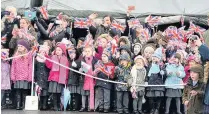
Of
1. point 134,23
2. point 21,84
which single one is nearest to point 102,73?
point 21,84

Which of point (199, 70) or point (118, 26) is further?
point (118, 26)

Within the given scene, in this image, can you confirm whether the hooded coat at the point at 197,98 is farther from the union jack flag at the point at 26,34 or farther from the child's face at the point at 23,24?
the child's face at the point at 23,24

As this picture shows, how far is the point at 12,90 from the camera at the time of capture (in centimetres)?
1208

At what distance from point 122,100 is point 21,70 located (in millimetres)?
2487

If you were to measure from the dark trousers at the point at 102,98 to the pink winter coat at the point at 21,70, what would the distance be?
1.64m

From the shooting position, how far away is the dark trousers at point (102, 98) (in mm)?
11797

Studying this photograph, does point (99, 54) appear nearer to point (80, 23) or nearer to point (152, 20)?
A: point (80, 23)

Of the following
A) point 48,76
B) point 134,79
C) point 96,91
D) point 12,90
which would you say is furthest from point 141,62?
point 12,90

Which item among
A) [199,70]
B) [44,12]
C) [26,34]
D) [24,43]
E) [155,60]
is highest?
[44,12]

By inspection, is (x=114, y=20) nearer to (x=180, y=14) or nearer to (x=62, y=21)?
(x=62, y=21)

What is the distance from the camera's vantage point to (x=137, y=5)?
48.6 feet

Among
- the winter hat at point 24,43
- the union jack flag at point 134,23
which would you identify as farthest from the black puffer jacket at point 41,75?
the union jack flag at point 134,23

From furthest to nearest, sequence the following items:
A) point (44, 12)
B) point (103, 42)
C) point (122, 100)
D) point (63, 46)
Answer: point (44, 12) < point (103, 42) < point (63, 46) < point (122, 100)

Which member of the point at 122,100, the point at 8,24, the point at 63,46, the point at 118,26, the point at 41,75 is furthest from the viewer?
the point at 118,26
